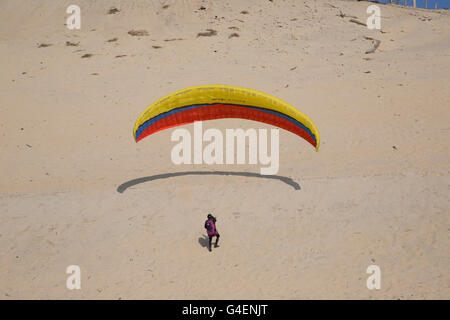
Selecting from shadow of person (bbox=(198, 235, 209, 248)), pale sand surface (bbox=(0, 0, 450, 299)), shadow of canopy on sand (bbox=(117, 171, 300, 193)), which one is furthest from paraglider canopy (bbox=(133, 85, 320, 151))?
shadow of person (bbox=(198, 235, 209, 248))

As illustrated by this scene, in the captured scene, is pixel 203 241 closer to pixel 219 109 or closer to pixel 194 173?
pixel 219 109

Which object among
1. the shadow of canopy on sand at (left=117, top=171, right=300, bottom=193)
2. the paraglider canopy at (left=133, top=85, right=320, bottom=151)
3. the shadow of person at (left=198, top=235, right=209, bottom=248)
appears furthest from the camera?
the shadow of canopy on sand at (left=117, top=171, right=300, bottom=193)

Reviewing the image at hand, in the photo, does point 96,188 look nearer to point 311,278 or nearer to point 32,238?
point 32,238

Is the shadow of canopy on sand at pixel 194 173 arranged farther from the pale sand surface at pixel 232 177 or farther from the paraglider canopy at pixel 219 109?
the paraglider canopy at pixel 219 109

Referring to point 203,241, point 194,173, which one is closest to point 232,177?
point 194,173

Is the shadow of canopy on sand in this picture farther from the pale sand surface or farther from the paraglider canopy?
the paraglider canopy

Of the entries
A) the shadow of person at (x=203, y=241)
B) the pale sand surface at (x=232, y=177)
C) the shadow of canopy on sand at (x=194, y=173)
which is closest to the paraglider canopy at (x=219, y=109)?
the shadow of canopy on sand at (x=194, y=173)
